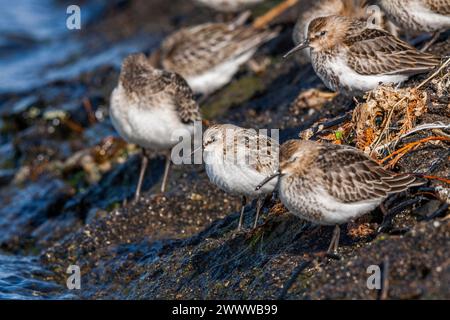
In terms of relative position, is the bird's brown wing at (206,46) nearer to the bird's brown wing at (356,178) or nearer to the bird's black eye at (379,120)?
the bird's black eye at (379,120)

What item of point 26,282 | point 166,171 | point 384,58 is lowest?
point 26,282

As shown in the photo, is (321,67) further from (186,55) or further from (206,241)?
(186,55)

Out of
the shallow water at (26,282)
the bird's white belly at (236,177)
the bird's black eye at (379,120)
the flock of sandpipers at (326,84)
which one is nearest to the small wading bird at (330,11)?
the flock of sandpipers at (326,84)

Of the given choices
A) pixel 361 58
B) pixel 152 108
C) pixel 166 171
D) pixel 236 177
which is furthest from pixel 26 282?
pixel 361 58

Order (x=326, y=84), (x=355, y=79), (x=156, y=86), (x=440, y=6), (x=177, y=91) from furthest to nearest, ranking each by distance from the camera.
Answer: (x=177, y=91) → (x=156, y=86) → (x=440, y=6) → (x=326, y=84) → (x=355, y=79)

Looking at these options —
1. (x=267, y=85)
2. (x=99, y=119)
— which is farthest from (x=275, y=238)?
(x=99, y=119)

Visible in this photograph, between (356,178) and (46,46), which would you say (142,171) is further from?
(46,46)
